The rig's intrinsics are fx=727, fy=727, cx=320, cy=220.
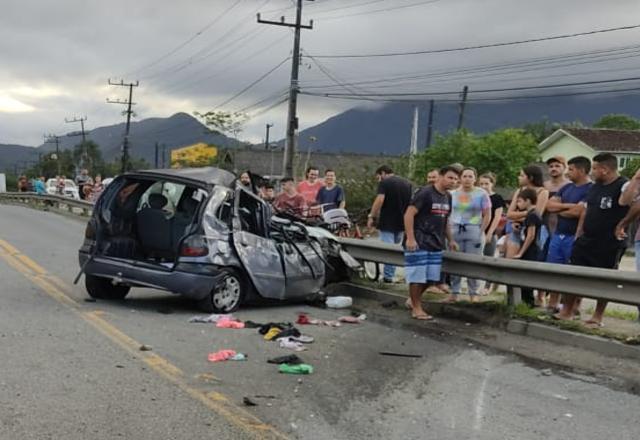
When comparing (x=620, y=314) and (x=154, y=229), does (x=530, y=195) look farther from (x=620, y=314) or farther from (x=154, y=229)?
(x=154, y=229)

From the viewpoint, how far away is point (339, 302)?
358 inches

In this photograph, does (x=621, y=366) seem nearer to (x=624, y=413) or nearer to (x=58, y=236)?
(x=624, y=413)

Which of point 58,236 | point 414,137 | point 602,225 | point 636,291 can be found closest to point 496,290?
point 602,225

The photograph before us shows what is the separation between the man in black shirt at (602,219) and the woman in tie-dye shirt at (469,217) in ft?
→ 4.97

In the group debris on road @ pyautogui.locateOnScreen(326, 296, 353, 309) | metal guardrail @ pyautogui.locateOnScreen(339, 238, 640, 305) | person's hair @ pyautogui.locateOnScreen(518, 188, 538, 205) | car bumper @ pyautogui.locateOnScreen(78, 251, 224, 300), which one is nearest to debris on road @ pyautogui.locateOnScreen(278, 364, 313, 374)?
car bumper @ pyautogui.locateOnScreen(78, 251, 224, 300)

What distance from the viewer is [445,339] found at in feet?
24.0

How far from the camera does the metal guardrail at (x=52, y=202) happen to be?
24322 mm

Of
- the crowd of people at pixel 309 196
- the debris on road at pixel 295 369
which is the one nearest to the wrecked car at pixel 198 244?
the crowd of people at pixel 309 196

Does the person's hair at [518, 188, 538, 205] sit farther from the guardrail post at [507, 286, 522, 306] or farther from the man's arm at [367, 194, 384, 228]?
the man's arm at [367, 194, 384, 228]

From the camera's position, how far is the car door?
8.39 m

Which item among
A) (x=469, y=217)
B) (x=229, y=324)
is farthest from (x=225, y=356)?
(x=469, y=217)

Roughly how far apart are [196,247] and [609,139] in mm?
66808

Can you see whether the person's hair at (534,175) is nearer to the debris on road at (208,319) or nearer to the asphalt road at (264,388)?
the asphalt road at (264,388)

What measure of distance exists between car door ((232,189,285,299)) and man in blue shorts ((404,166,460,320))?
1.59 m
